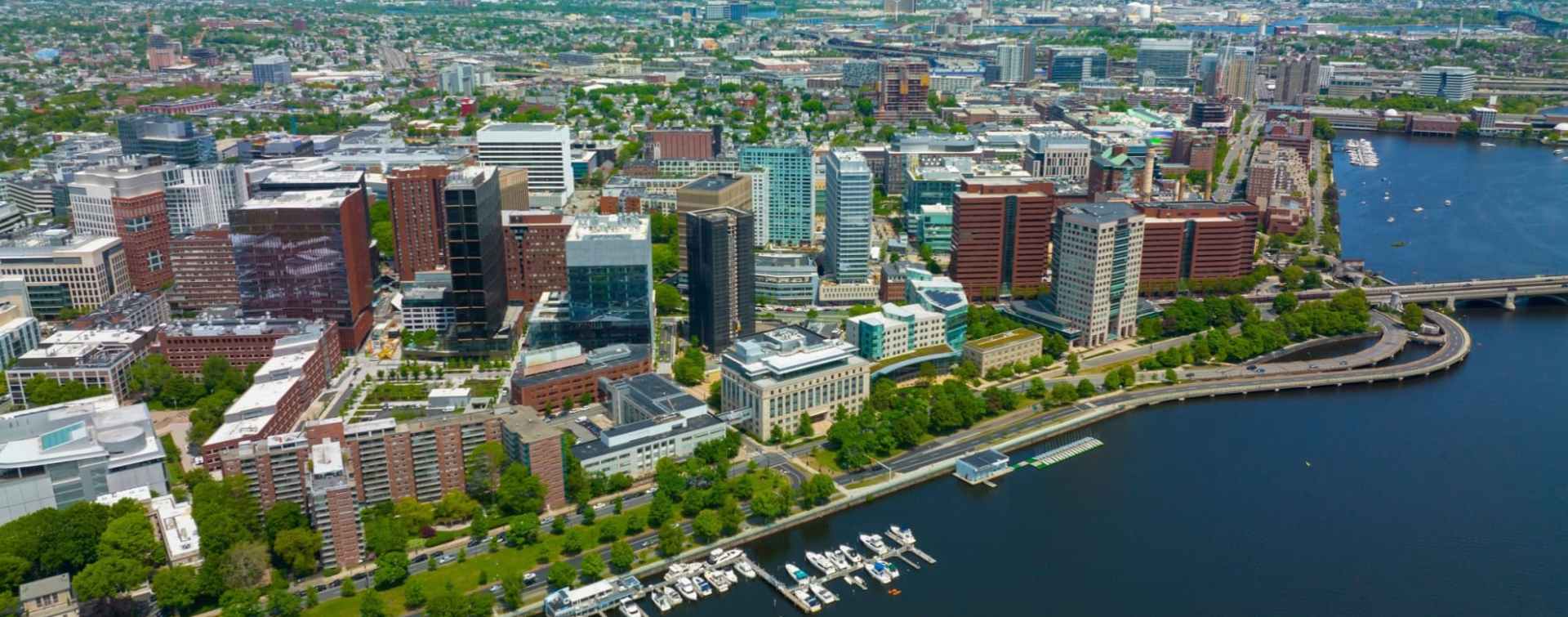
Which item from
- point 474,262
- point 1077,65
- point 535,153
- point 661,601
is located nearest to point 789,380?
point 661,601

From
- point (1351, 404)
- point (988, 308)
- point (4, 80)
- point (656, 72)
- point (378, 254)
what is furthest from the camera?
point (656, 72)

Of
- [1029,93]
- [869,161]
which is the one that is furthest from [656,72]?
[869,161]

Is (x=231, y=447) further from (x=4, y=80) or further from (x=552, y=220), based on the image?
(x=4, y=80)

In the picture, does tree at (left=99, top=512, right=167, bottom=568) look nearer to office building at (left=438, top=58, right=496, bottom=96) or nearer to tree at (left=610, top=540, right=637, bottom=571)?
tree at (left=610, top=540, right=637, bottom=571)

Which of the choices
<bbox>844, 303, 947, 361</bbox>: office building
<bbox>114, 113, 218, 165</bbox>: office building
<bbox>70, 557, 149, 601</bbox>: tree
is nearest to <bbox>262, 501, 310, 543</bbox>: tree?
<bbox>70, 557, 149, 601</bbox>: tree

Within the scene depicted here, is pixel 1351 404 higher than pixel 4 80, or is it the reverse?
pixel 4 80

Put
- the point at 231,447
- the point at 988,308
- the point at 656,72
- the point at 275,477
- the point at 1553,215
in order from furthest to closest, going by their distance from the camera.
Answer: the point at 656,72
the point at 1553,215
the point at 988,308
the point at 231,447
the point at 275,477
